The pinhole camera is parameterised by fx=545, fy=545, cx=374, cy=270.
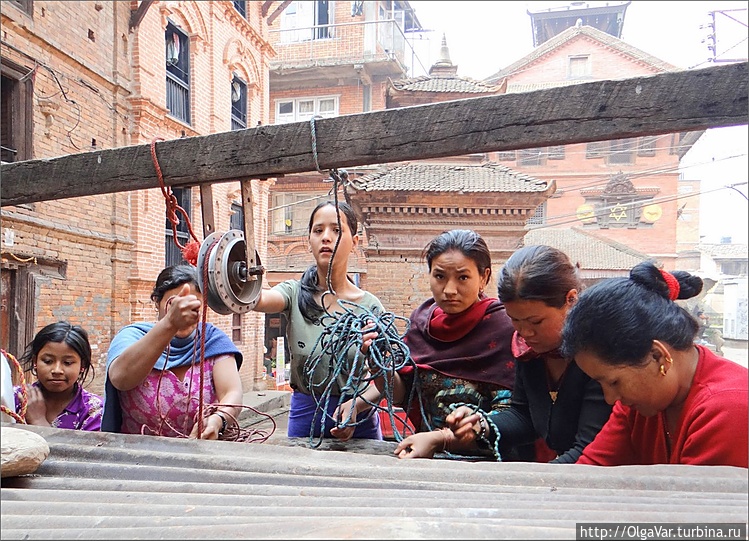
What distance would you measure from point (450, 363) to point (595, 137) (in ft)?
3.29

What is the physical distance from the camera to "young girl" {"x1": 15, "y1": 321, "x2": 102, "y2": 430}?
2.57 metres

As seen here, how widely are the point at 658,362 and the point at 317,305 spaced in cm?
151

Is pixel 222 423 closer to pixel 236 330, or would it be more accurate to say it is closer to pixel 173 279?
pixel 173 279

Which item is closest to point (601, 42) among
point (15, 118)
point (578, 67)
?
point (578, 67)

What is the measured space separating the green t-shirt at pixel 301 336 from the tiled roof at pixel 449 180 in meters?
5.14

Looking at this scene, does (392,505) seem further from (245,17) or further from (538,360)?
(245,17)

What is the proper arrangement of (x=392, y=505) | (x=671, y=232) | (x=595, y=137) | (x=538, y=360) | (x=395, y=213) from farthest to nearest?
(x=671, y=232)
(x=395, y=213)
(x=538, y=360)
(x=595, y=137)
(x=392, y=505)

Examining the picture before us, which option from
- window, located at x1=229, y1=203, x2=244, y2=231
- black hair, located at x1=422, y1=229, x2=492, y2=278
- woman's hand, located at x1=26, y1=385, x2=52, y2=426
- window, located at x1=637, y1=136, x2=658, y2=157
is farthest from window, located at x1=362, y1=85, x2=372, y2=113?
black hair, located at x1=422, y1=229, x2=492, y2=278

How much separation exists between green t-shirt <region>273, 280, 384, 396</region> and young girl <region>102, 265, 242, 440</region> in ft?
0.86

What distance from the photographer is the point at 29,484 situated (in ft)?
4.61

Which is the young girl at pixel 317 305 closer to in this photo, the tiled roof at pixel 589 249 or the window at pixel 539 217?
the tiled roof at pixel 589 249

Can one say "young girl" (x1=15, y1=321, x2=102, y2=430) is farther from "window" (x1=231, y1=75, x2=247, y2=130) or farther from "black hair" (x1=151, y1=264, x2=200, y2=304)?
"window" (x1=231, y1=75, x2=247, y2=130)

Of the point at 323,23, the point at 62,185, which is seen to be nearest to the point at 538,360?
the point at 62,185

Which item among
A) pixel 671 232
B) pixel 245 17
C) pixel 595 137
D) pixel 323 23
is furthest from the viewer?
pixel 671 232
